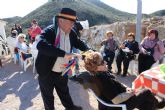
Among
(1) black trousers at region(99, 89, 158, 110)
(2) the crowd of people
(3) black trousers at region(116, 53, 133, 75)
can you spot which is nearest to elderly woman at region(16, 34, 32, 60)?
(3) black trousers at region(116, 53, 133, 75)

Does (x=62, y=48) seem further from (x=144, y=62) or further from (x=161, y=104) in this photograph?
(x=144, y=62)

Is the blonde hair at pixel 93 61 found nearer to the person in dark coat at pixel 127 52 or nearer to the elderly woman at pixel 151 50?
the elderly woman at pixel 151 50

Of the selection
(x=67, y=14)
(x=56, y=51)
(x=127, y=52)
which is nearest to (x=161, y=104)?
(x=56, y=51)

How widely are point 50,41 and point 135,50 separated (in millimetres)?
4209

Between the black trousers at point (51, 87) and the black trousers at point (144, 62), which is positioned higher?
the black trousers at point (51, 87)

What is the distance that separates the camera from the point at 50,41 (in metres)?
4.09

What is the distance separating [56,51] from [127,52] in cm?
438

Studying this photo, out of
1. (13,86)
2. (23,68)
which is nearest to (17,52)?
(23,68)

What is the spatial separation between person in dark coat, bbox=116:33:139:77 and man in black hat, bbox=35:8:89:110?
12.1ft

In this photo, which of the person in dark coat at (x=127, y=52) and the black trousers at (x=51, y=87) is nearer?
the black trousers at (x=51, y=87)

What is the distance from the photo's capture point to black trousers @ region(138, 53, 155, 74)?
731cm

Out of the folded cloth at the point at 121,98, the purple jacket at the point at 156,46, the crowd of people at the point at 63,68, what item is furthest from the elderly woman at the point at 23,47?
the folded cloth at the point at 121,98

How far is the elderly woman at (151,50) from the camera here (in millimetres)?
7145

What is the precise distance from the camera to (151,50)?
731 centimetres
